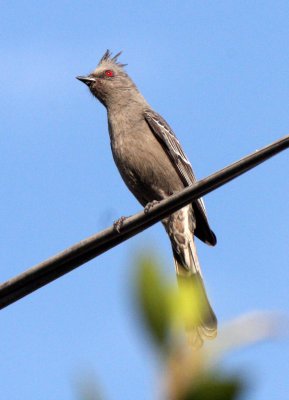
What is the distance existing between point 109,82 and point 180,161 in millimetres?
2095

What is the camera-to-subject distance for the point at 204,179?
12.0 feet

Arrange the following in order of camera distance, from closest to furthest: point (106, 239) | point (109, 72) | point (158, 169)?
point (106, 239)
point (158, 169)
point (109, 72)

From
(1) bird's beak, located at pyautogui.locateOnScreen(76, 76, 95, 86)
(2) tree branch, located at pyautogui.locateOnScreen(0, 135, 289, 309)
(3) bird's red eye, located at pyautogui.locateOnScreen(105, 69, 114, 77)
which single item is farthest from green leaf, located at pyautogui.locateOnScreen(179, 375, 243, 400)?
(3) bird's red eye, located at pyautogui.locateOnScreen(105, 69, 114, 77)

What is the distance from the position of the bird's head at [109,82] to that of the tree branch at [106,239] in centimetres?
701

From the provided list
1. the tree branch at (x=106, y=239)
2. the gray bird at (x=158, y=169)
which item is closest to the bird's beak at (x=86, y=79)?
the gray bird at (x=158, y=169)

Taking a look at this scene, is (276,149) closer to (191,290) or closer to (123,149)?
(191,290)

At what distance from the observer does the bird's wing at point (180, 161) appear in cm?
1002

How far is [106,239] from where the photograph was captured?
3551 mm

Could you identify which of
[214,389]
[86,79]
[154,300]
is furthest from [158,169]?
[214,389]

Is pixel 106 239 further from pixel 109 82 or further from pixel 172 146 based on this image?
pixel 109 82

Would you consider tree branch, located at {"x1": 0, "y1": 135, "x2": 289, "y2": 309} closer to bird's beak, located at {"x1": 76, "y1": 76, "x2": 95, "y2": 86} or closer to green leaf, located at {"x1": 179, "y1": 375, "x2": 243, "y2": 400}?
green leaf, located at {"x1": 179, "y1": 375, "x2": 243, "y2": 400}

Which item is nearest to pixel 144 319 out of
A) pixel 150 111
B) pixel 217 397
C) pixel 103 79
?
pixel 217 397

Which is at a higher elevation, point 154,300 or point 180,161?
point 180,161

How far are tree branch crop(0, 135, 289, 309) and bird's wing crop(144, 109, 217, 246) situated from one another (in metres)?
5.91
